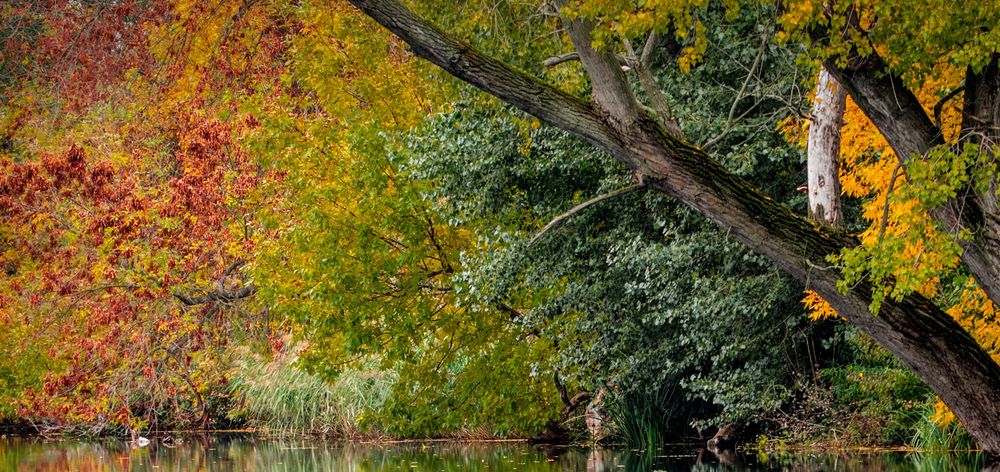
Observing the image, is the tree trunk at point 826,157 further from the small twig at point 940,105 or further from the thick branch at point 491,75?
the thick branch at point 491,75

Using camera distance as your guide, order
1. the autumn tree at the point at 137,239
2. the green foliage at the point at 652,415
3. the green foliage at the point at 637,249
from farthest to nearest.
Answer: the autumn tree at the point at 137,239 → the green foliage at the point at 652,415 → the green foliage at the point at 637,249

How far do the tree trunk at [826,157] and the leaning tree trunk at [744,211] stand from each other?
390 mm

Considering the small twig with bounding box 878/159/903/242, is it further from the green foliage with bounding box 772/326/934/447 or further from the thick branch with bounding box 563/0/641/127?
the green foliage with bounding box 772/326/934/447

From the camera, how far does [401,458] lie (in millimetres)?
18203

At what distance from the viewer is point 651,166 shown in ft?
33.7

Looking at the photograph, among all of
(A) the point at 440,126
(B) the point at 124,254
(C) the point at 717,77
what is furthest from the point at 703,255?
(B) the point at 124,254

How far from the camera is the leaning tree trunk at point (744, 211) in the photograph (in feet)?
33.2

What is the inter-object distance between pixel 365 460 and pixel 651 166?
29.6 feet

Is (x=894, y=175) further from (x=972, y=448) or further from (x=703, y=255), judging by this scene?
(x=972, y=448)

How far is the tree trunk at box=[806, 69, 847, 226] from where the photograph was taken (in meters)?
10.7

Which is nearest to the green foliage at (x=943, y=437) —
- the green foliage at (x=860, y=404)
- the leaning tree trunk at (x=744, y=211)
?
the green foliage at (x=860, y=404)

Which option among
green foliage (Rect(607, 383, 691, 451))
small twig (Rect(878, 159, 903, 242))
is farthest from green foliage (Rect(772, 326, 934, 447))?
small twig (Rect(878, 159, 903, 242))

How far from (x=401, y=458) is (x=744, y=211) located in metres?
9.33

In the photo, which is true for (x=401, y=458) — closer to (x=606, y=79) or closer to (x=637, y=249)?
(x=637, y=249)
